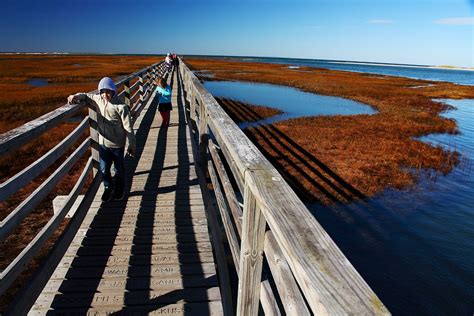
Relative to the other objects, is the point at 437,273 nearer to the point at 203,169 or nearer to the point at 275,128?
the point at 203,169

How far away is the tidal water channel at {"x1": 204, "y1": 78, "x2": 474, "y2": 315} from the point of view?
6.12 m

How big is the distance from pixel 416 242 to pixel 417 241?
0.06 metres

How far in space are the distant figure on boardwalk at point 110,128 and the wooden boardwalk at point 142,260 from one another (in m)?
0.48

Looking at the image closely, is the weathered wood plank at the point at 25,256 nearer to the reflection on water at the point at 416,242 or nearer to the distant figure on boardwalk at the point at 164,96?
the reflection on water at the point at 416,242

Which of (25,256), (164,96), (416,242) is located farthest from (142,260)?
(416,242)

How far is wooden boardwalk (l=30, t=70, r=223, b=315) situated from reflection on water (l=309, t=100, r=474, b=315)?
4168mm

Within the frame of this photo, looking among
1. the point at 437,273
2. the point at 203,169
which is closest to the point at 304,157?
the point at 437,273

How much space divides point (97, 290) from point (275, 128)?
15175 millimetres

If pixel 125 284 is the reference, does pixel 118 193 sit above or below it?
above

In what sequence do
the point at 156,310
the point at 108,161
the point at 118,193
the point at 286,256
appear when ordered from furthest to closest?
the point at 118,193 → the point at 108,161 → the point at 156,310 → the point at 286,256

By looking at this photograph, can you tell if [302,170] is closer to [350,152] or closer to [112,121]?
[350,152]

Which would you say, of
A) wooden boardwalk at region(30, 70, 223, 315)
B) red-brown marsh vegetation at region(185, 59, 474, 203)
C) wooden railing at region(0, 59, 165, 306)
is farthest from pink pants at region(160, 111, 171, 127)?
wooden railing at region(0, 59, 165, 306)

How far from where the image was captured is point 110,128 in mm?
4523

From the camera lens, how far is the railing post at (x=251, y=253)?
1728 mm
